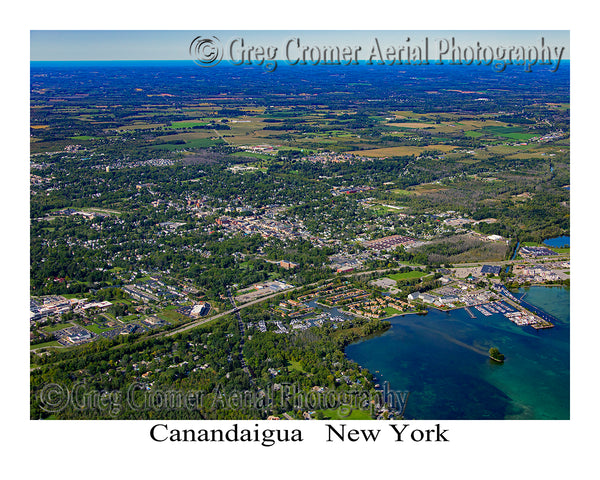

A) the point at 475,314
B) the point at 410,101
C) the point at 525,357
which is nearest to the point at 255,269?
the point at 475,314

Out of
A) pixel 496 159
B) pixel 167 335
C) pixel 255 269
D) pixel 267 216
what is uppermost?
pixel 496 159

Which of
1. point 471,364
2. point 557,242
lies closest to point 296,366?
point 471,364

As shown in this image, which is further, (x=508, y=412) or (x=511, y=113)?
(x=511, y=113)

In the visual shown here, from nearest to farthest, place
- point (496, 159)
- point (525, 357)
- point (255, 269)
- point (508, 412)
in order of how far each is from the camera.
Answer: point (508, 412) < point (525, 357) < point (255, 269) < point (496, 159)

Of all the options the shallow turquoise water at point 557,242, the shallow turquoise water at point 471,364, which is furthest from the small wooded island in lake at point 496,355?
the shallow turquoise water at point 557,242

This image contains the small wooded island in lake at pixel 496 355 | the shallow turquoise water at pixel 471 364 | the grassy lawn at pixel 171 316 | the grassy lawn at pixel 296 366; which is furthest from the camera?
the grassy lawn at pixel 171 316

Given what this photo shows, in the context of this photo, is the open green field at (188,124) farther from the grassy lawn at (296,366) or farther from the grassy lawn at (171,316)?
the grassy lawn at (296,366)

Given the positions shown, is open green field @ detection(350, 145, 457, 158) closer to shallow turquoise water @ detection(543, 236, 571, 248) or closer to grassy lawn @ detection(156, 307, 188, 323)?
shallow turquoise water @ detection(543, 236, 571, 248)

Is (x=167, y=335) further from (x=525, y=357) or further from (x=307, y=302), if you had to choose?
(x=525, y=357)
